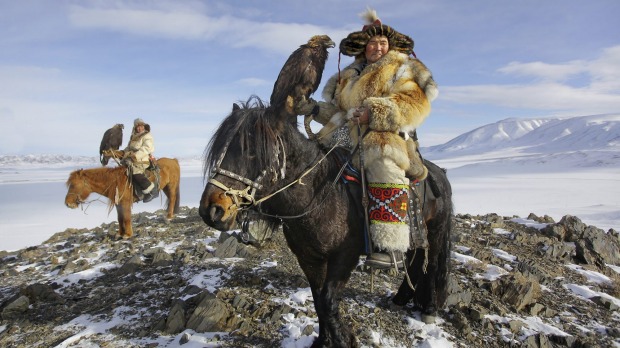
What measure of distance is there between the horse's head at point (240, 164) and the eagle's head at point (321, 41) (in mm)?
815

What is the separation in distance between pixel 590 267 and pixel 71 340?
8.42m

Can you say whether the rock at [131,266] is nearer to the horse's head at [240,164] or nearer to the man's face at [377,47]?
the horse's head at [240,164]

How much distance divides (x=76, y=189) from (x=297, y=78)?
7595mm

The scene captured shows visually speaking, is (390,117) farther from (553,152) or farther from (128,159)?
(553,152)

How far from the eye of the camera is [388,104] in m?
2.92

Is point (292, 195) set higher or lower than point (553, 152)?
lower

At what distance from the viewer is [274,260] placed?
5727 millimetres

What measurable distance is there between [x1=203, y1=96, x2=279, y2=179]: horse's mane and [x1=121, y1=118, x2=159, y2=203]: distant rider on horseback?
274 inches

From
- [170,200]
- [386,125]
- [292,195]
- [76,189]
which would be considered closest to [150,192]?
[170,200]

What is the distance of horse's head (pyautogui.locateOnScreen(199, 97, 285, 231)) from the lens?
2404 millimetres

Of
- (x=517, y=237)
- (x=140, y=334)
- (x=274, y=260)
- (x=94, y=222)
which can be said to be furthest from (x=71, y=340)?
(x=94, y=222)

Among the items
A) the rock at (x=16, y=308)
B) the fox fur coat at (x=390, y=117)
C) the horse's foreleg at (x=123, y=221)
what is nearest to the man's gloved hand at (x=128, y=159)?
the horse's foreleg at (x=123, y=221)

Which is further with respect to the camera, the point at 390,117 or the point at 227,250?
the point at 227,250

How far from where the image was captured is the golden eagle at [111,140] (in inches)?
349
